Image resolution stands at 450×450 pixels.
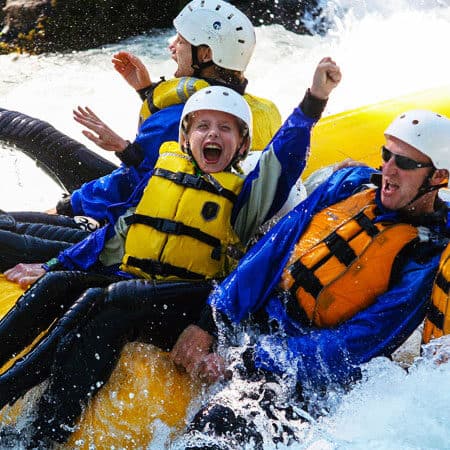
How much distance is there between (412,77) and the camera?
674 cm

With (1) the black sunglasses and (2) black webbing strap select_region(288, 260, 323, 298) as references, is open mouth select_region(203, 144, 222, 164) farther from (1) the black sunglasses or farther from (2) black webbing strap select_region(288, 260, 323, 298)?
(1) the black sunglasses

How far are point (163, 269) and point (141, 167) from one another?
0.62m

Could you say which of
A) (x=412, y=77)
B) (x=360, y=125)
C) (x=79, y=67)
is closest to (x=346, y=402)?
(x=360, y=125)

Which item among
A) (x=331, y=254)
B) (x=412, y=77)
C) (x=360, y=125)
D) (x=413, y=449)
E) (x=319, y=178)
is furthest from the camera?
(x=412, y=77)

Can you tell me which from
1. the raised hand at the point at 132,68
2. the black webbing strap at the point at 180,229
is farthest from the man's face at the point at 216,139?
the raised hand at the point at 132,68

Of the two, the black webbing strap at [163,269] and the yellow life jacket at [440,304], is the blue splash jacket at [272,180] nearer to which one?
the black webbing strap at [163,269]

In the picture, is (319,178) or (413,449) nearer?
(413,449)

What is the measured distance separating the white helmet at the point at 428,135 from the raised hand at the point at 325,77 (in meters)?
0.24

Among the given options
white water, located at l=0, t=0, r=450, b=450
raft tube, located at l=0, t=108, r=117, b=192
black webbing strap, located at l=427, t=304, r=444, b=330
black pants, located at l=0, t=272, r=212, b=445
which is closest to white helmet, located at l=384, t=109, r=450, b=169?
black webbing strap, located at l=427, t=304, r=444, b=330

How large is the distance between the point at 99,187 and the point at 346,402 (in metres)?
1.54

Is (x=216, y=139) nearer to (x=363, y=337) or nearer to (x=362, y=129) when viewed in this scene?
(x=363, y=337)

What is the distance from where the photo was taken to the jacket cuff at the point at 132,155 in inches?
132

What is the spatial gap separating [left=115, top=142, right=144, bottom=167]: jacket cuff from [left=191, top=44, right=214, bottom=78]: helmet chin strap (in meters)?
0.44

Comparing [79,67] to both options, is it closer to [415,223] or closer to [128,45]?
[128,45]
